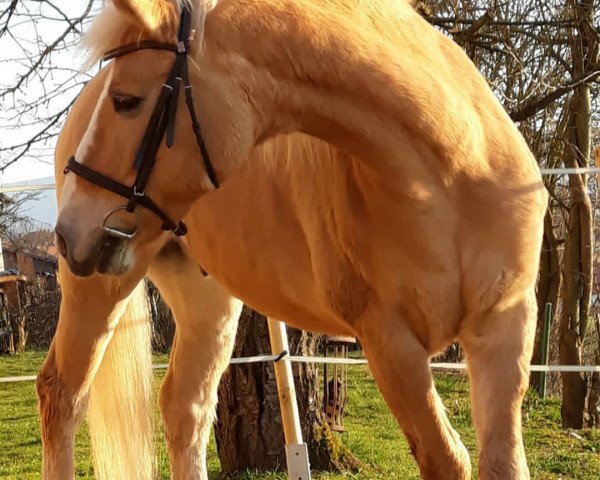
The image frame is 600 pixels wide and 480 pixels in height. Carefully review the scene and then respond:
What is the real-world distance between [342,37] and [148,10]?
1.58ft

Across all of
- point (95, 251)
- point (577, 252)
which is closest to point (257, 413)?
point (95, 251)

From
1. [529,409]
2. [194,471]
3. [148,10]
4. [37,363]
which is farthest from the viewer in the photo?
[37,363]

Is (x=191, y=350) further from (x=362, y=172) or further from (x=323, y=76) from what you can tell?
(x=323, y=76)

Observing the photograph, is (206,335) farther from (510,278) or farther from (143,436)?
(510,278)

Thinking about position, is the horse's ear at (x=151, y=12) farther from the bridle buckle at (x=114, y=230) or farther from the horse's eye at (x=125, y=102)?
the bridle buckle at (x=114, y=230)

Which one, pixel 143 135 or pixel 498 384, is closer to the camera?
pixel 143 135

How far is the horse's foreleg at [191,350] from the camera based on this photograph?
143 inches

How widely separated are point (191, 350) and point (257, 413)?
4.14 feet

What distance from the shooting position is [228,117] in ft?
6.47

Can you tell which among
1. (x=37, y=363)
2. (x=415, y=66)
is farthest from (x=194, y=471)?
(x=37, y=363)

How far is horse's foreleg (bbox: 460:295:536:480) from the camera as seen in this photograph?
2.13 m

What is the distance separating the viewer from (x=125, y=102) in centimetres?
193

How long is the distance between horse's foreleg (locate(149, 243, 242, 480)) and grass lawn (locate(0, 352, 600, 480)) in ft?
3.93

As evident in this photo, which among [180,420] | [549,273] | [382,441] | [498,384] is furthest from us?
[549,273]
